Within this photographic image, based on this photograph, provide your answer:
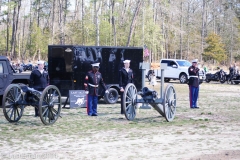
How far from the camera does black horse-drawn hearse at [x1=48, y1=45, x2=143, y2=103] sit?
61.5ft

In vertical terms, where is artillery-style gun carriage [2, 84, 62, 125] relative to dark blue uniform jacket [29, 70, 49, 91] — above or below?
below

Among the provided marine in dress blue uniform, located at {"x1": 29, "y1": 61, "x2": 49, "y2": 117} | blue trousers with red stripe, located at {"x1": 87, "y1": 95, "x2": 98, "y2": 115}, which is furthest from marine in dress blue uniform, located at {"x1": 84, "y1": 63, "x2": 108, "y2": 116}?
marine in dress blue uniform, located at {"x1": 29, "y1": 61, "x2": 49, "y2": 117}

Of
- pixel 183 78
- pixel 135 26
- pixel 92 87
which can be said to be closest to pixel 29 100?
pixel 92 87

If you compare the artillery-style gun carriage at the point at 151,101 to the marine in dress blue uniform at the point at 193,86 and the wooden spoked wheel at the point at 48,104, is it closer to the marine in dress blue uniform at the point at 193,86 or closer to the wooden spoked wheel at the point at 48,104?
the wooden spoked wheel at the point at 48,104

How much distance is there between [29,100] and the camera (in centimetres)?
1317

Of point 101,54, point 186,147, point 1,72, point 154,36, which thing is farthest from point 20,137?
point 154,36

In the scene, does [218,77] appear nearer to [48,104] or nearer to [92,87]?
[92,87]

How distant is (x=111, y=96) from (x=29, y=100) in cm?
702

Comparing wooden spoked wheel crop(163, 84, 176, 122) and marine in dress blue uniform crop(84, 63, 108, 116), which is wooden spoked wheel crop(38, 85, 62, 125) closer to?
marine in dress blue uniform crop(84, 63, 108, 116)

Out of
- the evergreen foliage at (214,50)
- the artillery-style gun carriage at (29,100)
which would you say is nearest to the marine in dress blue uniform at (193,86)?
the artillery-style gun carriage at (29,100)

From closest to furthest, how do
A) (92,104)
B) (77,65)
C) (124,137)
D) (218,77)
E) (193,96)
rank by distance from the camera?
(124,137) → (92,104) → (193,96) → (77,65) → (218,77)

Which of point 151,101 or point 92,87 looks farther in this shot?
point 92,87

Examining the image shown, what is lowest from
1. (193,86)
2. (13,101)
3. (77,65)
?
(13,101)

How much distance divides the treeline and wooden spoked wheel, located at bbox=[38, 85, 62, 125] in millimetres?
38610
